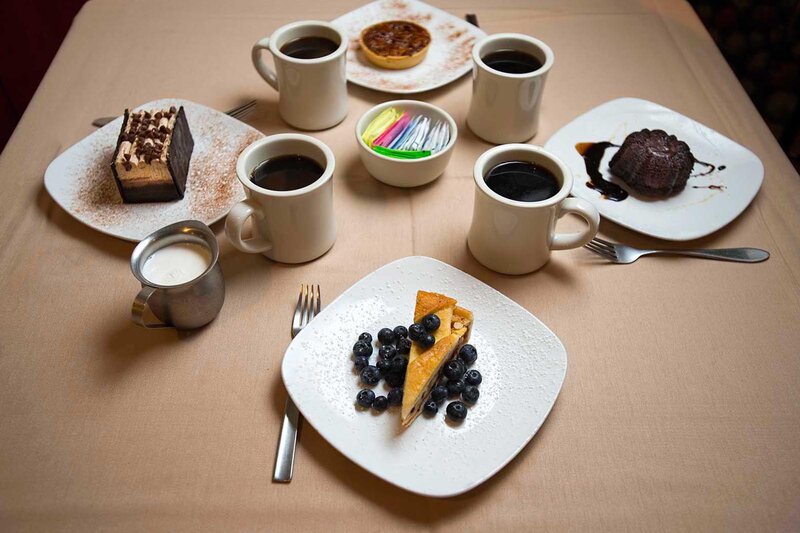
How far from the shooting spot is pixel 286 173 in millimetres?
1139

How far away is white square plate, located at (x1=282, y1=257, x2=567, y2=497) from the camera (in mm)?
863

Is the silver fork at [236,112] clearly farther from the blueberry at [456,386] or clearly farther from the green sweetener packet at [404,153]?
the blueberry at [456,386]

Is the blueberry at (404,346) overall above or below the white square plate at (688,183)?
below

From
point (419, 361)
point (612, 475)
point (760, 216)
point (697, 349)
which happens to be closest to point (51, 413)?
point (419, 361)

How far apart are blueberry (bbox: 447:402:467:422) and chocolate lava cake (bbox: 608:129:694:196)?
687mm

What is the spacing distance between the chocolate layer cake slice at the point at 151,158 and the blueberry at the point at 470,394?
28.3 inches

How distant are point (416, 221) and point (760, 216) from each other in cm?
75

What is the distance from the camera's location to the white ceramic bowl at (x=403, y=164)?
1248mm

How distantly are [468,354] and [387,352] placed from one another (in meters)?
0.14

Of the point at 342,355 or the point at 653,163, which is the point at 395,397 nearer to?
the point at 342,355

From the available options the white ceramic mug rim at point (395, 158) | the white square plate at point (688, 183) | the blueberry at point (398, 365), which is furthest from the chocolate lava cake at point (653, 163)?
the blueberry at point (398, 365)

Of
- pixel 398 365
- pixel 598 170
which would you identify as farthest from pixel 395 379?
pixel 598 170

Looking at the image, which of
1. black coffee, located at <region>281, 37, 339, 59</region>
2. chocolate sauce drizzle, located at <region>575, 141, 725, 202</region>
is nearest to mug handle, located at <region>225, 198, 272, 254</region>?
black coffee, located at <region>281, 37, 339, 59</region>

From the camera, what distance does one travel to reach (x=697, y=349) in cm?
106
